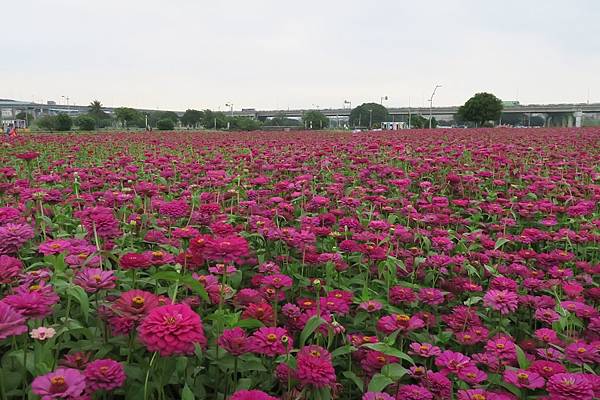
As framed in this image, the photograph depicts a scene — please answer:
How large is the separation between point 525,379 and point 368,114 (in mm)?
92256

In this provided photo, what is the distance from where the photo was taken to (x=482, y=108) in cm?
5362

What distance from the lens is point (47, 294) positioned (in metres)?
1.40

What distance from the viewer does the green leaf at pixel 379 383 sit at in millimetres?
1522

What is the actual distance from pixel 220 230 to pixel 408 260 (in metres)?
1.33

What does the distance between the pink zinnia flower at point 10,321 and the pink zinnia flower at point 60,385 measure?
12 cm

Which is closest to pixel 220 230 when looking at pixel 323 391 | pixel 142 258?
pixel 142 258

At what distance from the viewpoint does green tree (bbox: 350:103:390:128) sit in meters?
91.9

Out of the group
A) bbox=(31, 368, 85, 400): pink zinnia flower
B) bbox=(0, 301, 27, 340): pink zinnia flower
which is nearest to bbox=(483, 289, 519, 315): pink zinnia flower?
bbox=(31, 368, 85, 400): pink zinnia flower

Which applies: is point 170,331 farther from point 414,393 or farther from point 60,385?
point 414,393

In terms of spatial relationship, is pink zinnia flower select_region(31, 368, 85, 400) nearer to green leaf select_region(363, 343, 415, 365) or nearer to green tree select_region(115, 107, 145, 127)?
green leaf select_region(363, 343, 415, 365)

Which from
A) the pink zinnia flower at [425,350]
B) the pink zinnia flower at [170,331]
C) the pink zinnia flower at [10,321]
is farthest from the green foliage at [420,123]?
the pink zinnia flower at [10,321]

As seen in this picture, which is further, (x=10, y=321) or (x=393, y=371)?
→ (x=393, y=371)

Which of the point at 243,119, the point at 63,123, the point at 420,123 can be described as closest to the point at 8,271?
the point at 63,123

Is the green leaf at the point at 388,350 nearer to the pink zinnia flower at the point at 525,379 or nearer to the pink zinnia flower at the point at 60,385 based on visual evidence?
the pink zinnia flower at the point at 525,379
